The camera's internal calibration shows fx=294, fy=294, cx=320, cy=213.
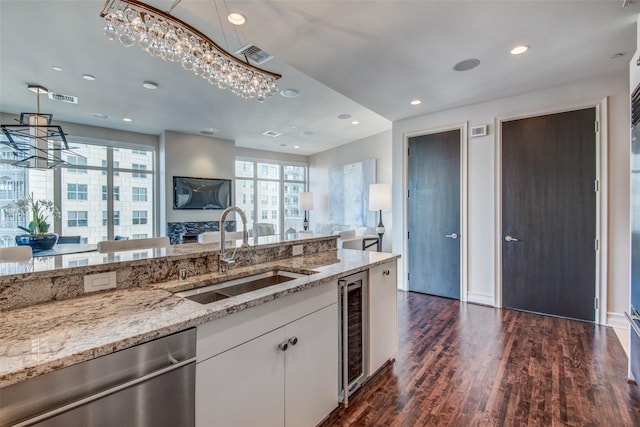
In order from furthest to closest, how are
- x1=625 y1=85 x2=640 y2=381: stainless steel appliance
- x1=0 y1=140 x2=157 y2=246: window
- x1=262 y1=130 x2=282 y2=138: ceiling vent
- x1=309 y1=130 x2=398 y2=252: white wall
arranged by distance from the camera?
x1=309 y1=130 x2=398 y2=252: white wall, x1=262 y1=130 x2=282 y2=138: ceiling vent, x1=0 y1=140 x2=157 y2=246: window, x1=625 y1=85 x2=640 y2=381: stainless steel appliance

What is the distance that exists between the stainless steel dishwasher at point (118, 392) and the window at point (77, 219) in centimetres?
637

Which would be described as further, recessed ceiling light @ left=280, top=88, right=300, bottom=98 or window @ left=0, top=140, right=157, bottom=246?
window @ left=0, top=140, right=157, bottom=246

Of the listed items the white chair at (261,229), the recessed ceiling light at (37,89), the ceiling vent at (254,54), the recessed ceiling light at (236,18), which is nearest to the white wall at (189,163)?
the white chair at (261,229)

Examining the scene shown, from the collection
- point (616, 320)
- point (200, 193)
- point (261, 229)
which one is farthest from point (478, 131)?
point (200, 193)

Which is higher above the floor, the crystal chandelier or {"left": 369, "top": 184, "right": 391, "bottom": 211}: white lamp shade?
the crystal chandelier

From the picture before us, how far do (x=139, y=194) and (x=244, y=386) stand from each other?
6.48m

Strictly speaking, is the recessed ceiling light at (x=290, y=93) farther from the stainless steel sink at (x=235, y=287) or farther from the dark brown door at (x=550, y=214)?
the stainless steel sink at (x=235, y=287)

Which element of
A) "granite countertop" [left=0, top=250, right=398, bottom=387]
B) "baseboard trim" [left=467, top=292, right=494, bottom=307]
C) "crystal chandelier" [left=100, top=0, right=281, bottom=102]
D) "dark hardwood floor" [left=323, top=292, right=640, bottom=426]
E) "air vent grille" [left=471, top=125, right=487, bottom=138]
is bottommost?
"dark hardwood floor" [left=323, top=292, right=640, bottom=426]

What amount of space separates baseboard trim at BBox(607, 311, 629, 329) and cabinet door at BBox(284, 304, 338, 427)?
3.39 metres

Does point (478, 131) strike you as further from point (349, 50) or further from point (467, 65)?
point (349, 50)

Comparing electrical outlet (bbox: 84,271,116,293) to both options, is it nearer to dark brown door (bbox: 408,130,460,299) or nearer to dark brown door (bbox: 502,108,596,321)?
dark brown door (bbox: 408,130,460,299)

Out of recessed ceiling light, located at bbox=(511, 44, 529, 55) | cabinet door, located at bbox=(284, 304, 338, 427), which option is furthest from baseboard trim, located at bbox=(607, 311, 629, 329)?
cabinet door, located at bbox=(284, 304, 338, 427)

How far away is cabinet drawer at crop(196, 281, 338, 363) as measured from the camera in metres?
1.17

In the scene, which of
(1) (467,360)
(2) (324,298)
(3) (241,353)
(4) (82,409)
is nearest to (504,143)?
(1) (467,360)
